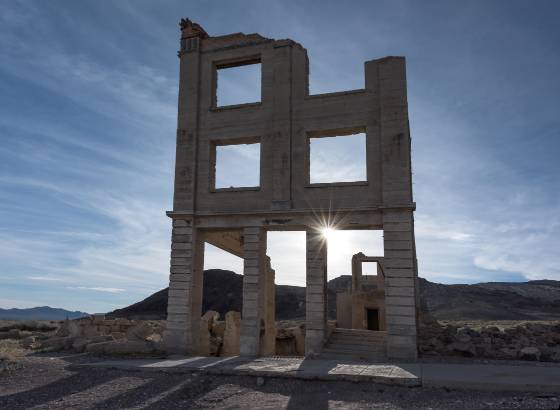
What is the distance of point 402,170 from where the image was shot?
14.2 m

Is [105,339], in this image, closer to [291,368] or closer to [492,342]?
[291,368]

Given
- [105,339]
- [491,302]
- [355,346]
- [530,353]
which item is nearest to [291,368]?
[355,346]

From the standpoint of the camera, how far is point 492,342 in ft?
45.4

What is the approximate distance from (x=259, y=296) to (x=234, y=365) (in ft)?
11.7

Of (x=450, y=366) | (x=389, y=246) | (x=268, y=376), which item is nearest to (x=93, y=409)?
(x=268, y=376)

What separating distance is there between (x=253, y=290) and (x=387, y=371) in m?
5.73

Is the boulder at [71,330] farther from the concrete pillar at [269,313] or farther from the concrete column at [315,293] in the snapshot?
the concrete column at [315,293]

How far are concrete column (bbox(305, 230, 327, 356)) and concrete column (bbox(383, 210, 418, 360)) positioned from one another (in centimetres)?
197

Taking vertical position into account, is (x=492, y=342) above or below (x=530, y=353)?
above

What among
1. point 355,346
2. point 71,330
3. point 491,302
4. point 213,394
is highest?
point 491,302

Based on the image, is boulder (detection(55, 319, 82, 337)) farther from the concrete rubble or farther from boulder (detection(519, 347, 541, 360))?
boulder (detection(519, 347, 541, 360))

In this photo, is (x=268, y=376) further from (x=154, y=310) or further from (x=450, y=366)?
(x=154, y=310)

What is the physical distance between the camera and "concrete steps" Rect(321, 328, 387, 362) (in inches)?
542

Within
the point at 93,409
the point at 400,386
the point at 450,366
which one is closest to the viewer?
the point at 93,409
